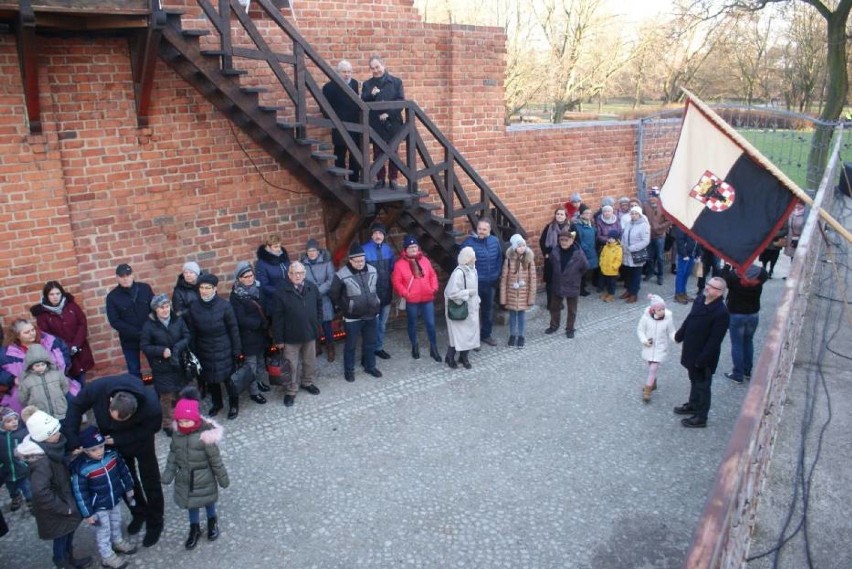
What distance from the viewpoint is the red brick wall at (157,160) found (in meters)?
6.65

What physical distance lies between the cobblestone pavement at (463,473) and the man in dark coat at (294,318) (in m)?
0.48

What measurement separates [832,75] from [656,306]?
1716cm

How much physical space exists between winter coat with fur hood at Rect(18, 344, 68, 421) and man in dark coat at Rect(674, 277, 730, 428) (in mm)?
5733

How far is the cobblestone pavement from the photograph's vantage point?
495cm

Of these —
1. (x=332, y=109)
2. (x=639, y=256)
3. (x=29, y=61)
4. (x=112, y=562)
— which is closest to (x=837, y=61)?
(x=639, y=256)

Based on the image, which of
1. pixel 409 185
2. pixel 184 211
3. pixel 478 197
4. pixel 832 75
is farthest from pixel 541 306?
pixel 832 75

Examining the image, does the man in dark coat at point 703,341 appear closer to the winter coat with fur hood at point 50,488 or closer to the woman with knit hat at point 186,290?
the woman with knit hat at point 186,290

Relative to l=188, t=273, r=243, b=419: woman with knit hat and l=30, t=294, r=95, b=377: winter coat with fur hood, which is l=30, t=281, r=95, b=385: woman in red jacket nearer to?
l=30, t=294, r=95, b=377: winter coat with fur hood

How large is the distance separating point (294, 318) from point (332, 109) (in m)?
2.32

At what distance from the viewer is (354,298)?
25.3 feet

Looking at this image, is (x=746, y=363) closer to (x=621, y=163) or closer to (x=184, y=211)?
(x=621, y=163)

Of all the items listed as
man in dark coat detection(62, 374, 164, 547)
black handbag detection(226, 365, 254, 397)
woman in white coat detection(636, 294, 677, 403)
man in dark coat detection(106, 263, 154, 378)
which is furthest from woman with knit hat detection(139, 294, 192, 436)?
woman in white coat detection(636, 294, 677, 403)

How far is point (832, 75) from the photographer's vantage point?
19766mm

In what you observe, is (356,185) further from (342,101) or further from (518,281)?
(518,281)
